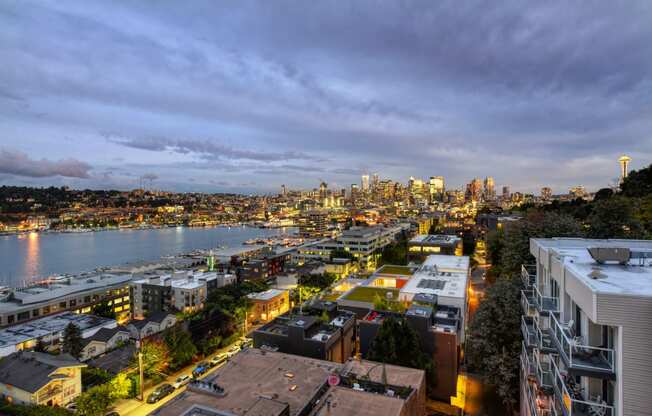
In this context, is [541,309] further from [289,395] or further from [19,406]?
[19,406]

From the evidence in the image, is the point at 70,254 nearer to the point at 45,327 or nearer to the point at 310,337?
the point at 45,327

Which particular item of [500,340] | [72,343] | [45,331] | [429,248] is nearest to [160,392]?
[72,343]

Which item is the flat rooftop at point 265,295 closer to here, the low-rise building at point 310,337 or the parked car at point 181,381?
the low-rise building at point 310,337

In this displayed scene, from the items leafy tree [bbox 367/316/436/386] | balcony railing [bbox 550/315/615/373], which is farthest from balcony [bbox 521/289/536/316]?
leafy tree [bbox 367/316/436/386]

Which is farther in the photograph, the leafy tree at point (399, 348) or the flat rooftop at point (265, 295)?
the flat rooftop at point (265, 295)

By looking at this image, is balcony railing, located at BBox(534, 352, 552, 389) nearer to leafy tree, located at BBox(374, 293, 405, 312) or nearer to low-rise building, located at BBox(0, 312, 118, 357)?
leafy tree, located at BBox(374, 293, 405, 312)

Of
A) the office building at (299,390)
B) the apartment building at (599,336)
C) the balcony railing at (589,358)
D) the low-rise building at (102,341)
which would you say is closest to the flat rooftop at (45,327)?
the low-rise building at (102,341)
